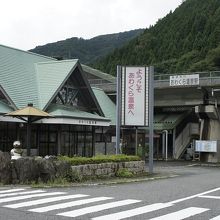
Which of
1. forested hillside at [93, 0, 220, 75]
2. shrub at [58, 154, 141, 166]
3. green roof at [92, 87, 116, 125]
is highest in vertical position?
forested hillside at [93, 0, 220, 75]

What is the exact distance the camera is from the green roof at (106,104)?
4081 centimetres

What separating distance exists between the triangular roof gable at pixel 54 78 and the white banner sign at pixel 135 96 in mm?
6312

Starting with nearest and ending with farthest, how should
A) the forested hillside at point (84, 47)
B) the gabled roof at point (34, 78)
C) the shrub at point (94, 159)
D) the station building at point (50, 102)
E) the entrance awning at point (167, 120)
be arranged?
the shrub at point (94, 159) < the station building at point (50, 102) < the gabled roof at point (34, 78) < the entrance awning at point (167, 120) < the forested hillside at point (84, 47)

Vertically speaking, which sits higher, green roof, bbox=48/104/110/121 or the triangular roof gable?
the triangular roof gable

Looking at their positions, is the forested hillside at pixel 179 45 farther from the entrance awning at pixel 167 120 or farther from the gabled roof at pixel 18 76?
the gabled roof at pixel 18 76

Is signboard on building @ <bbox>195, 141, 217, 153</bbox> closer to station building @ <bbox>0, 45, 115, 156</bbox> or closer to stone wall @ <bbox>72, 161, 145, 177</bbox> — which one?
station building @ <bbox>0, 45, 115, 156</bbox>

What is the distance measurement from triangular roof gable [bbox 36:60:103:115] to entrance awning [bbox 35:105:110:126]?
781 millimetres

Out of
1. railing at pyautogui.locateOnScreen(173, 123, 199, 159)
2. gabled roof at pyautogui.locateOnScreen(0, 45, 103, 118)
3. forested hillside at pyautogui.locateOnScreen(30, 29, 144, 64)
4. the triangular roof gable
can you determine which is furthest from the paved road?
forested hillside at pyautogui.locateOnScreen(30, 29, 144, 64)

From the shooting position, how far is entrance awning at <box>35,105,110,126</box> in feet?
86.1

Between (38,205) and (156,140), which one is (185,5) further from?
(38,205)

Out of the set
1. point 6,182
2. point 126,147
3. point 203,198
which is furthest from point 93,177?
point 126,147

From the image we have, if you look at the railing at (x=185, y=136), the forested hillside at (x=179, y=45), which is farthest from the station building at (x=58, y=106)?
the forested hillside at (x=179, y=45)

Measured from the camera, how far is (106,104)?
43.2 metres

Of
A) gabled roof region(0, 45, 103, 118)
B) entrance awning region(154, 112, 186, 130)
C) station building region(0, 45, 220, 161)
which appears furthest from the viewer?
entrance awning region(154, 112, 186, 130)
